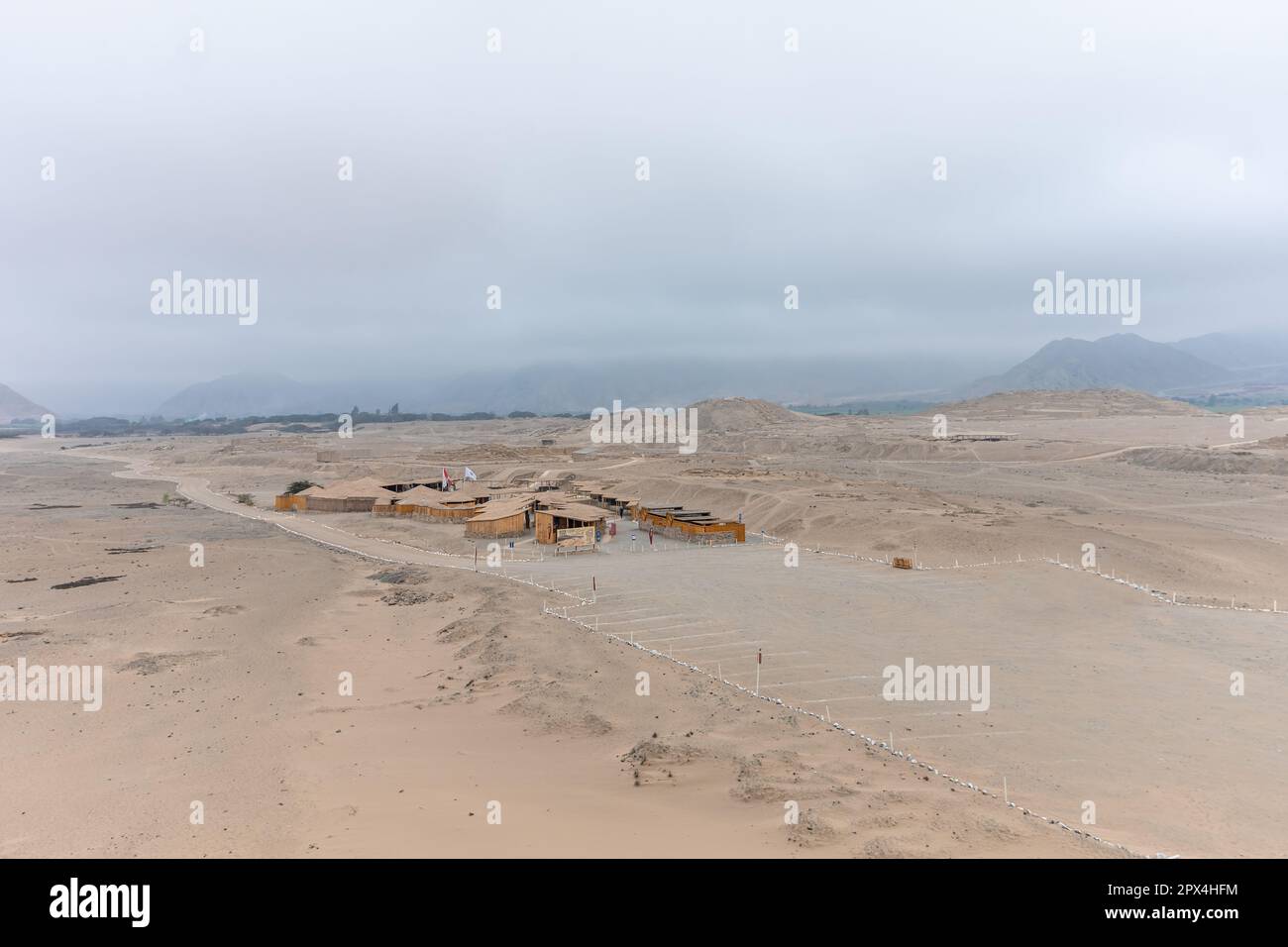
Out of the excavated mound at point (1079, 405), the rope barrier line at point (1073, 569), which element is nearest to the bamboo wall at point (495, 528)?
the rope barrier line at point (1073, 569)

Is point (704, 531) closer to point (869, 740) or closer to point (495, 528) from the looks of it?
point (495, 528)

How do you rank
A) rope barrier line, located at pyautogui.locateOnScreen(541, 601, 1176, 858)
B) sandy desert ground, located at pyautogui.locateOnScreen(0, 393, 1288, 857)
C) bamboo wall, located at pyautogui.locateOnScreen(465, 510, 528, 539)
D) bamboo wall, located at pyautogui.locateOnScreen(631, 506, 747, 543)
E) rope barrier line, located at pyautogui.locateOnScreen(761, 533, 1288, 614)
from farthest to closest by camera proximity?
bamboo wall, located at pyautogui.locateOnScreen(465, 510, 528, 539), bamboo wall, located at pyautogui.locateOnScreen(631, 506, 747, 543), rope barrier line, located at pyautogui.locateOnScreen(761, 533, 1288, 614), sandy desert ground, located at pyautogui.locateOnScreen(0, 393, 1288, 857), rope barrier line, located at pyautogui.locateOnScreen(541, 601, 1176, 858)

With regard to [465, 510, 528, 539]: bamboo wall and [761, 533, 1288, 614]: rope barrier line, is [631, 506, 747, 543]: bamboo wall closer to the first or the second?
[761, 533, 1288, 614]: rope barrier line

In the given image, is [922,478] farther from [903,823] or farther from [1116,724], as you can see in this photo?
[903,823]

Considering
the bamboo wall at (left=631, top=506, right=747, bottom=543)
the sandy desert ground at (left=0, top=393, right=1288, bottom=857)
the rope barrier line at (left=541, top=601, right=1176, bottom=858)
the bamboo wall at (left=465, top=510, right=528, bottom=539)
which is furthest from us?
the bamboo wall at (left=465, top=510, right=528, bottom=539)

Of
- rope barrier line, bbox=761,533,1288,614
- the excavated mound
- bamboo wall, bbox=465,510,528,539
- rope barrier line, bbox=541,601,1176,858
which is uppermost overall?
the excavated mound

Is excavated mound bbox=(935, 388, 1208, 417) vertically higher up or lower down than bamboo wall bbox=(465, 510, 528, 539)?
higher up

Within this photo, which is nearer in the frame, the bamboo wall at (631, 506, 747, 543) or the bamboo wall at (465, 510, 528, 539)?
the bamboo wall at (631, 506, 747, 543)

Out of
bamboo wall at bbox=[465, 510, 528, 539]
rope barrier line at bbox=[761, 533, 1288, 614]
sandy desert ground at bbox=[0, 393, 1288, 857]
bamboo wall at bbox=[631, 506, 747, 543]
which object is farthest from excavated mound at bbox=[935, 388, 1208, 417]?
bamboo wall at bbox=[465, 510, 528, 539]
